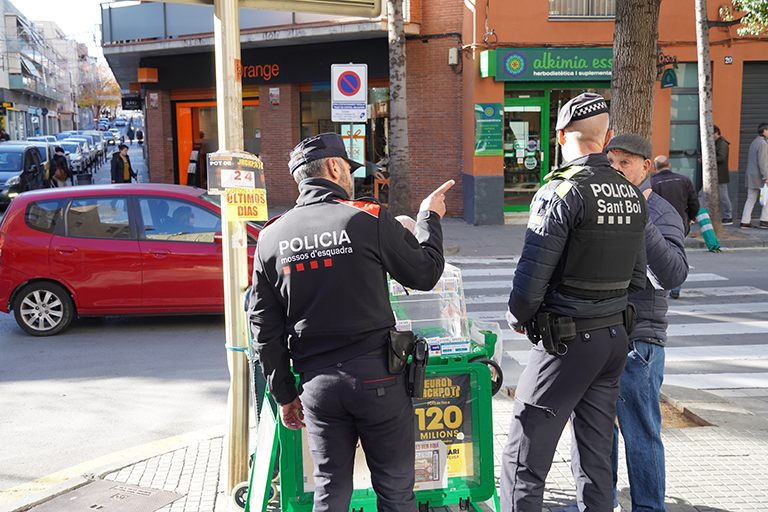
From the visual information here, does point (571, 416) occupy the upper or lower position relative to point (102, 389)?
upper

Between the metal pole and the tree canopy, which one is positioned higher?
the tree canopy

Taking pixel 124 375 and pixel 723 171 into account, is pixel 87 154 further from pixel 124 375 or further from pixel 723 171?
pixel 124 375

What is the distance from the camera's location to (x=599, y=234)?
3.07m

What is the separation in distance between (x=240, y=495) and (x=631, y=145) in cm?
288

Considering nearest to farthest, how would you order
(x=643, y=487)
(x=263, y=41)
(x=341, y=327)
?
(x=341, y=327) → (x=643, y=487) → (x=263, y=41)

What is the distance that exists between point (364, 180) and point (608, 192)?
16423mm

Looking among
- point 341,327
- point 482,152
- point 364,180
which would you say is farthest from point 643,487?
point 364,180

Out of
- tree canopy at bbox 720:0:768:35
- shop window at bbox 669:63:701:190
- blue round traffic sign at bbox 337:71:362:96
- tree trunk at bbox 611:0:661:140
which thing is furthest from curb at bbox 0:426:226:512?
shop window at bbox 669:63:701:190

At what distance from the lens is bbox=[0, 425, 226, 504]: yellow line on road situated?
4492mm

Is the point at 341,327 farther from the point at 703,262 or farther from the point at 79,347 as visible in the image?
the point at 703,262

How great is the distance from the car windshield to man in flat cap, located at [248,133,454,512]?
20.9 metres

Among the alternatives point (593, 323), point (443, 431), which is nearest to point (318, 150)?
point (593, 323)

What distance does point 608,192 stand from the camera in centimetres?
311

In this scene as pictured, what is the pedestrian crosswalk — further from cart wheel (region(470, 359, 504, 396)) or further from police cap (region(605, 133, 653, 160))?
police cap (region(605, 133, 653, 160))
